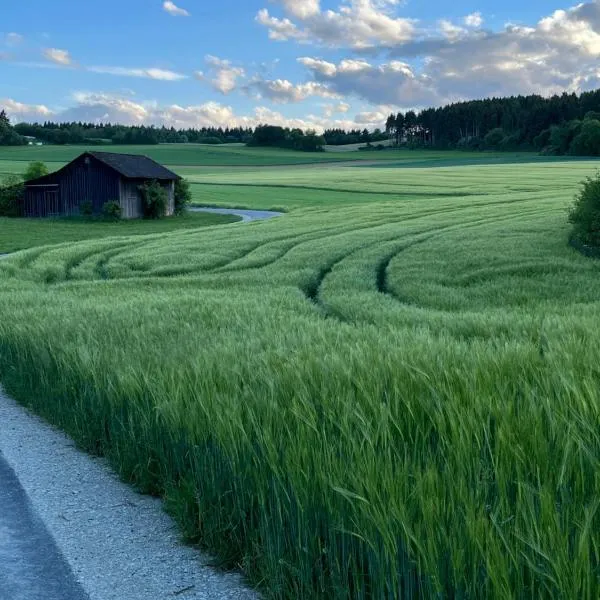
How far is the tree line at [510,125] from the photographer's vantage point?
113506 millimetres

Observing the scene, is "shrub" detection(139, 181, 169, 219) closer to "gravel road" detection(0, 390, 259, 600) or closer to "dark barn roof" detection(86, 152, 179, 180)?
"dark barn roof" detection(86, 152, 179, 180)

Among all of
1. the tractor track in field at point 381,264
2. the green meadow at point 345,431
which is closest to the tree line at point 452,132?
the tractor track in field at point 381,264

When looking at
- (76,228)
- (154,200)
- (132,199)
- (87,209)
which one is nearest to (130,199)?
(132,199)

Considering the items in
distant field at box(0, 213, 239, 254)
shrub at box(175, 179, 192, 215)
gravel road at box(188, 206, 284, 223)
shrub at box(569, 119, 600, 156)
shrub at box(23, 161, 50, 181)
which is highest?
shrub at box(569, 119, 600, 156)

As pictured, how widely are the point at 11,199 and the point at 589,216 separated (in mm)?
54201

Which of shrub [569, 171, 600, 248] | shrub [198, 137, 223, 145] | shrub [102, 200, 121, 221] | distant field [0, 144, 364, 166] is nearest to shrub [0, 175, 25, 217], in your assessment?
shrub [102, 200, 121, 221]

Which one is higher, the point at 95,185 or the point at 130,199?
the point at 95,185

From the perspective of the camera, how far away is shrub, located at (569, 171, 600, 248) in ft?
69.5

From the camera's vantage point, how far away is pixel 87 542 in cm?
496

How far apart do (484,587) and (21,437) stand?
571 centimetres

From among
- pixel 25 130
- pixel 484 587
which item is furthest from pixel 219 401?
pixel 25 130

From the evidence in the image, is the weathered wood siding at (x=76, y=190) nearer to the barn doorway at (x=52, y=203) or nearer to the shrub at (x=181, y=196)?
the barn doorway at (x=52, y=203)

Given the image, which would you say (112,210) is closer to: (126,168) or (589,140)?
(126,168)

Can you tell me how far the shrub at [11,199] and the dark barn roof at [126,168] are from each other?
1.04 metres
